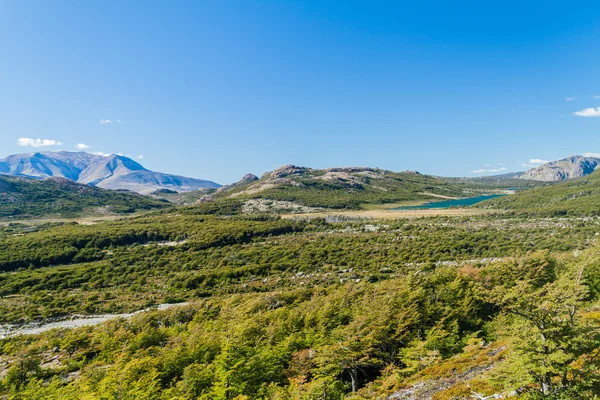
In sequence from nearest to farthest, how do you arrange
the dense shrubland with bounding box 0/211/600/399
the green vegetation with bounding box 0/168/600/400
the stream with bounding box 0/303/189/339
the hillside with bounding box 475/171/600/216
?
the dense shrubland with bounding box 0/211/600/399, the green vegetation with bounding box 0/168/600/400, the stream with bounding box 0/303/189/339, the hillside with bounding box 475/171/600/216

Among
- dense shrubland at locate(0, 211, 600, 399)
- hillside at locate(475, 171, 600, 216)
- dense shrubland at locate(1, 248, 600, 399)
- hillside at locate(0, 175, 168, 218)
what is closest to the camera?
dense shrubland at locate(1, 248, 600, 399)

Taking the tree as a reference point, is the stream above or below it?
below

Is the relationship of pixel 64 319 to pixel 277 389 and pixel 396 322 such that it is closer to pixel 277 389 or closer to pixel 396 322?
pixel 277 389

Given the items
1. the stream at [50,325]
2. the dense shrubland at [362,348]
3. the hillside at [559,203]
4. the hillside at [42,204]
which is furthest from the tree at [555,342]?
the hillside at [42,204]

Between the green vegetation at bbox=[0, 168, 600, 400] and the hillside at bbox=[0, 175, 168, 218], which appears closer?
the green vegetation at bbox=[0, 168, 600, 400]

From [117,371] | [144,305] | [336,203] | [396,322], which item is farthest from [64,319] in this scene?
[336,203]

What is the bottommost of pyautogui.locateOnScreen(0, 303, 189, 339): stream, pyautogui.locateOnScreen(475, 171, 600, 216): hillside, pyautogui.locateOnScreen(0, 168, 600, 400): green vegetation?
pyautogui.locateOnScreen(0, 303, 189, 339): stream

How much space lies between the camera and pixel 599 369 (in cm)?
1012

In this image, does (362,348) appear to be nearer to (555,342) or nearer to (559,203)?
(555,342)

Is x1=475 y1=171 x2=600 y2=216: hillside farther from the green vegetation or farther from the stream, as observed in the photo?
the stream

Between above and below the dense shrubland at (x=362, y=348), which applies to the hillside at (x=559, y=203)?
above

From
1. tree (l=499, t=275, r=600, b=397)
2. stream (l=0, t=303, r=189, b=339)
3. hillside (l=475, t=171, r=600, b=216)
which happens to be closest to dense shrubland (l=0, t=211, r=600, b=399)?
tree (l=499, t=275, r=600, b=397)

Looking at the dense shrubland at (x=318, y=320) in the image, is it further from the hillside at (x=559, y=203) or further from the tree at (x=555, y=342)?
the hillside at (x=559, y=203)

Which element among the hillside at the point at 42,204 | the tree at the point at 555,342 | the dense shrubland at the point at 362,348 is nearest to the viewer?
the tree at the point at 555,342
